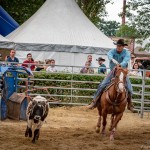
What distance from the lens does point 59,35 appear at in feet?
76.9

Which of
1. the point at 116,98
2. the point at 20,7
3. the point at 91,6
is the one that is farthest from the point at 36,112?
the point at 91,6

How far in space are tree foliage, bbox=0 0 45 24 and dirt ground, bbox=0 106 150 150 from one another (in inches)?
705

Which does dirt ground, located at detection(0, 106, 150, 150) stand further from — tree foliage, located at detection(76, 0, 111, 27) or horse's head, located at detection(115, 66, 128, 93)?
tree foliage, located at detection(76, 0, 111, 27)

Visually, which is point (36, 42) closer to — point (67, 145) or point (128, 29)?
point (128, 29)

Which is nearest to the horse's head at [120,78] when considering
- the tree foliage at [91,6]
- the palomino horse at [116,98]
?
the palomino horse at [116,98]

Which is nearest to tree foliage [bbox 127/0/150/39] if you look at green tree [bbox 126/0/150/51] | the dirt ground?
green tree [bbox 126/0/150/51]

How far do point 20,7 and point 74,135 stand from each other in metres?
22.9

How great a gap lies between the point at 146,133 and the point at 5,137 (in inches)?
152

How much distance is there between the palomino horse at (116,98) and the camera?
438 inches

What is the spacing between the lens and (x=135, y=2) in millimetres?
30797

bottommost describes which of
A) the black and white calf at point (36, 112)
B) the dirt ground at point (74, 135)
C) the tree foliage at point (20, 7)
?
the dirt ground at point (74, 135)

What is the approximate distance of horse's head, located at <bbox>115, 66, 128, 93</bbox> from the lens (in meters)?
11.0

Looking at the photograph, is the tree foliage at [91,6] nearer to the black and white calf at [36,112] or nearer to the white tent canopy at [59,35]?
the white tent canopy at [59,35]

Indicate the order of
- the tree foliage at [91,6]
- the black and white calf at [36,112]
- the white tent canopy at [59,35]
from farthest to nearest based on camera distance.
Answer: the tree foliage at [91,6] < the white tent canopy at [59,35] < the black and white calf at [36,112]
